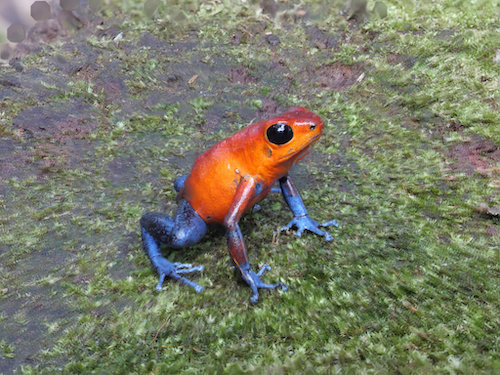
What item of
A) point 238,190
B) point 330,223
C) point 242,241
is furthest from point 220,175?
point 330,223

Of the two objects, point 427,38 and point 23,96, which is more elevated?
point 23,96

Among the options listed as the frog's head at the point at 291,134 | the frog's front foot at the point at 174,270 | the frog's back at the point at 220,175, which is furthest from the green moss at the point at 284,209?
the frog's head at the point at 291,134

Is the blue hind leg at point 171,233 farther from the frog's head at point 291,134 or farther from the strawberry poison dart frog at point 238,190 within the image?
the frog's head at point 291,134

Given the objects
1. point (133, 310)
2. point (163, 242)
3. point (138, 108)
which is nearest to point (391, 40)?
point (138, 108)

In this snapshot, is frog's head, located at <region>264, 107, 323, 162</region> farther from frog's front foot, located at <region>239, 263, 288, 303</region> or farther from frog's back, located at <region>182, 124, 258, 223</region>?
frog's front foot, located at <region>239, 263, 288, 303</region>

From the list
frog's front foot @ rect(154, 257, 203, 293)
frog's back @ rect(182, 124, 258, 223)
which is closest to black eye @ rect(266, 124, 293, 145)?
frog's back @ rect(182, 124, 258, 223)

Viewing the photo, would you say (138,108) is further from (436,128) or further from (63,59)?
(436,128)

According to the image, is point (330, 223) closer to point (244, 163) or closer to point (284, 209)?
point (284, 209)
